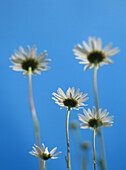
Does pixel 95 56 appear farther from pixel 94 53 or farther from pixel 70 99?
pixel 70 99

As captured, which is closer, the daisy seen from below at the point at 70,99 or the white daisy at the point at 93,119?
the white daisy at the point at 93,119

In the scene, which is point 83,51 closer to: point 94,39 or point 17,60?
point 94,39

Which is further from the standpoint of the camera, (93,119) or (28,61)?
(28,61)

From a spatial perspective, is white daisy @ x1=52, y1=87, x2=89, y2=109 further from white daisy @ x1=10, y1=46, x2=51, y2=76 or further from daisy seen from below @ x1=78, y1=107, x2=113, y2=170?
white daisy @ x1=10, y1=46, x2=51, y2=76

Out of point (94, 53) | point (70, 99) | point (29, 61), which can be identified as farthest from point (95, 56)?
point (29, 61)

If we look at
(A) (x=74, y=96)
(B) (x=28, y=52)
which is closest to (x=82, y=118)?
(A) (x=74, y=96)

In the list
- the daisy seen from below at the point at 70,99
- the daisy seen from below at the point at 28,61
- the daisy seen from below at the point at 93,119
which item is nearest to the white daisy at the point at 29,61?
the daisy seen from below at the point at 28,61

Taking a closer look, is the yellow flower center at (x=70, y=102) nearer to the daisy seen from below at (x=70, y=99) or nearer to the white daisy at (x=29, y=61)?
the daisy seen from below at (x=70, y=99)

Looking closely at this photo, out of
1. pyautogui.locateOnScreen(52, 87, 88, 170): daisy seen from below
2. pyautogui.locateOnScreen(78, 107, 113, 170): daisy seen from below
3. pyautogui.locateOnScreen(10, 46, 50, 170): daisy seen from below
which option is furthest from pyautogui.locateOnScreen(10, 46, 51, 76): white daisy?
pyautogui.locateOnScreen(78, 107, 113, 170): daisy seen from below
